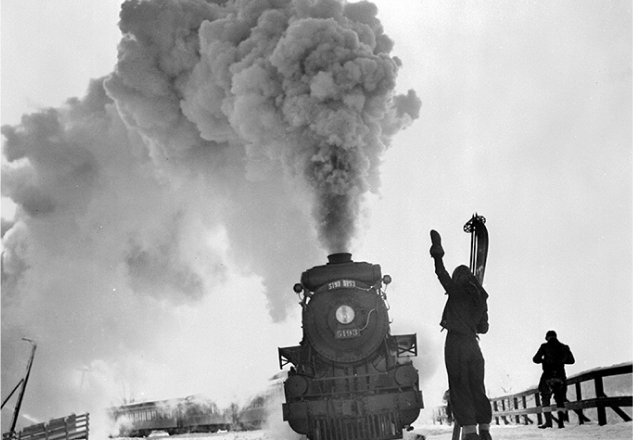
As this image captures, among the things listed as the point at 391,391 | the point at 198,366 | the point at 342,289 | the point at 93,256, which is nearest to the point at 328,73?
the point at 342,289

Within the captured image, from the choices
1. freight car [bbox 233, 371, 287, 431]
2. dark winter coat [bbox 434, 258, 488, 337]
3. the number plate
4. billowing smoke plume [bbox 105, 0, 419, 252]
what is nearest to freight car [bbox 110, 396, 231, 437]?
freight car [bbox 233, 371, 287, 431]

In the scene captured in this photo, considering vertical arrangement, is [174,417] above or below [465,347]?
above

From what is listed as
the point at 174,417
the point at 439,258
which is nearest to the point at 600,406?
the point at 439,258

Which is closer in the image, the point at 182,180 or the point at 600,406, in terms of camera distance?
the point at 600,406

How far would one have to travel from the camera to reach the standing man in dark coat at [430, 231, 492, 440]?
214 inches

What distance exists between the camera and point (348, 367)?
10.4m

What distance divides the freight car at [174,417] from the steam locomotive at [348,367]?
12140mm

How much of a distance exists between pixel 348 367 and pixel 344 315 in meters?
0.69

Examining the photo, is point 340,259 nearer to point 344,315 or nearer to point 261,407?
point 344,315

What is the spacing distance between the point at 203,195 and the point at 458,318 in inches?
899

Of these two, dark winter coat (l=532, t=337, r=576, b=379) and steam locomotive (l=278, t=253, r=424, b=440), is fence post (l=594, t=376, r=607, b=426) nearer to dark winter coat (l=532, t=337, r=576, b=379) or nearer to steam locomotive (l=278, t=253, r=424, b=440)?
dark winter coat (l=532, t=337, r=576, b=379)

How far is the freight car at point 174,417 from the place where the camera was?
2250cm

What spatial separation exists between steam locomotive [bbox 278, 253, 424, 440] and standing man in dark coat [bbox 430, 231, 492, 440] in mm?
4493

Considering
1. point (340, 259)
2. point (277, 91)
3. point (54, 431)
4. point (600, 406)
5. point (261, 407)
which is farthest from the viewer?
point (261, 407)
